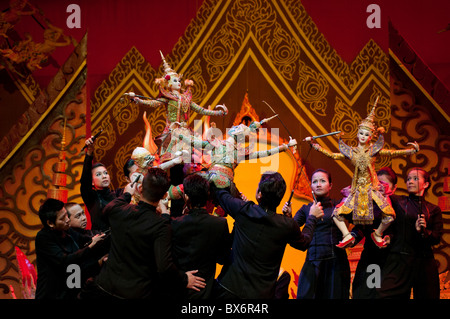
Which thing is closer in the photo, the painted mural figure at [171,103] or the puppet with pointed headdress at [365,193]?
the puppet with pointed headdress at [365,193]

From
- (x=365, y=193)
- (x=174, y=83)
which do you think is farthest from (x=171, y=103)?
(x=365, y=193)

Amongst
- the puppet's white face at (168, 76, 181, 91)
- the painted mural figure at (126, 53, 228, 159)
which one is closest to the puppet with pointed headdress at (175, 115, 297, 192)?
the painted mural figure at (126, 53, 228, 159)

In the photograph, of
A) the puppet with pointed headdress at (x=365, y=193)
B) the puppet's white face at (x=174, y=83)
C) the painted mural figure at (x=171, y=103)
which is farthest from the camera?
the puppet's white face at (x=174, y=83)

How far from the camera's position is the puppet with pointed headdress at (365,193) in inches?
172

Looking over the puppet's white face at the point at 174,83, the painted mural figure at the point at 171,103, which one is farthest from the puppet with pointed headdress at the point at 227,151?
the puppet's white face at the point at 174,83

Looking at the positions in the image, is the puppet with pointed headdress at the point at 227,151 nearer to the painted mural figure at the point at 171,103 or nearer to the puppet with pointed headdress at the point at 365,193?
the painted mural figure at the point at 171,103

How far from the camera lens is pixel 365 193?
448 cm

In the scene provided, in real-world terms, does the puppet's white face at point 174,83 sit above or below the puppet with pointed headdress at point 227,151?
above

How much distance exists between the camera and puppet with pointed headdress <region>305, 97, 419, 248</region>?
4.38m

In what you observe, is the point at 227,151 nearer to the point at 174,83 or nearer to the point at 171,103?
the point at 171,103

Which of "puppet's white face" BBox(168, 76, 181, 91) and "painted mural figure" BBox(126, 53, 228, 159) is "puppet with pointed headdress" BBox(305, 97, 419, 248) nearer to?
"painted mural figure" BBox(126, 53, 228, 159)

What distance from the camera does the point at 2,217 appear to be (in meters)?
6.09

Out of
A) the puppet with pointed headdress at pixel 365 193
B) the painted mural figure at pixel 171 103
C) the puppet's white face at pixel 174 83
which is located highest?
the puppet's white face at pixel 174 83
